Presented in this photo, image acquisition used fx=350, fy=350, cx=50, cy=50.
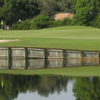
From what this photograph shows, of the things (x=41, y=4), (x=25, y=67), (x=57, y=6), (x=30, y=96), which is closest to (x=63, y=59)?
(x=25, y=67)

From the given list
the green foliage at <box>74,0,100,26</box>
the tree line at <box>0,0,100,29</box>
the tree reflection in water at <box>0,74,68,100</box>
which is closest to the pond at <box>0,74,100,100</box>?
the tree reflection in water at <box>0,74,68,100</box>

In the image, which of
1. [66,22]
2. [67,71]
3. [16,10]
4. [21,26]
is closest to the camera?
[67,71]

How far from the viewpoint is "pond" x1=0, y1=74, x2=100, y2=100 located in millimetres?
14130

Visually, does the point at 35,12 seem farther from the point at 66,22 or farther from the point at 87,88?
the point at 87,88

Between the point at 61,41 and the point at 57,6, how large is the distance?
3074 inches

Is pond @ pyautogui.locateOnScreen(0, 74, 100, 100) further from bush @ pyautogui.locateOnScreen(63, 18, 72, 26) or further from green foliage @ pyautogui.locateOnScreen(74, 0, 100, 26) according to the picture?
green foliage @ pyautogui.locateOnScreen(74, 0, 100, 26)

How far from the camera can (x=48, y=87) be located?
15.9 meters

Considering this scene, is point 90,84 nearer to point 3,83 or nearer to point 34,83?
point 34,83

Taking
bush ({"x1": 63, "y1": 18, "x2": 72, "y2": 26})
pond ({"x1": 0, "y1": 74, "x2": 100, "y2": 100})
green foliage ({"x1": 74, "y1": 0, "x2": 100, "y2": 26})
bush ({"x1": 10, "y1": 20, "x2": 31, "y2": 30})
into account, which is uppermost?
green foliage ({"x1": 74, "y1": 0, "x2": 100, "y2": 26})

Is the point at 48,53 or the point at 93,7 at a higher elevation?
the point at 93,7

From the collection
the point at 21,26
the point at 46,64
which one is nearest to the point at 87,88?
the point at 46,64

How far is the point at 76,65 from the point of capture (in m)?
24.0

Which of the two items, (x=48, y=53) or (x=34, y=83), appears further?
(x=48, y=53)

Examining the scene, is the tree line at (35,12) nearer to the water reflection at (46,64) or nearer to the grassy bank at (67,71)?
the water reflection at (46,64)
